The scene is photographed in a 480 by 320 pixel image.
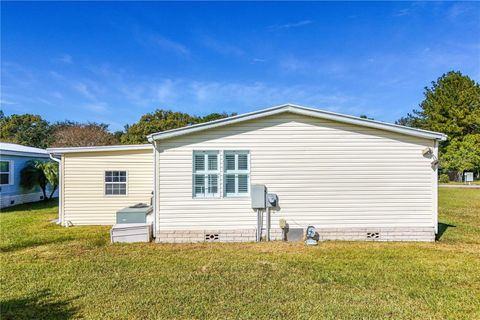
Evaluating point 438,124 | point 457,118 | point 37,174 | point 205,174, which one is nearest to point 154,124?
point 37,174

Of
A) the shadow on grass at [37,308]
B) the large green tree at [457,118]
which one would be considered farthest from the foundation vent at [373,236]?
the large green tree at [457,118]

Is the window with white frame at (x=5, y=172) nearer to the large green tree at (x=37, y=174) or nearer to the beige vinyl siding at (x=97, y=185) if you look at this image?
the large green tree at (x=37, y=174)

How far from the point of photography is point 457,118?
33.1m

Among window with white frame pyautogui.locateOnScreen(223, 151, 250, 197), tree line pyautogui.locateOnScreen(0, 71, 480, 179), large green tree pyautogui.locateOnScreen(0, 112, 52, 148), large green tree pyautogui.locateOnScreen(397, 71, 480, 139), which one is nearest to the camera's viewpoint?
window with white frame pyautogui.locateOnScreen(223, 151, 250, 197)

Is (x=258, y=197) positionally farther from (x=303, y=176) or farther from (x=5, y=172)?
(x=5, y=172)

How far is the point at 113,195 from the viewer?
9.77 metres

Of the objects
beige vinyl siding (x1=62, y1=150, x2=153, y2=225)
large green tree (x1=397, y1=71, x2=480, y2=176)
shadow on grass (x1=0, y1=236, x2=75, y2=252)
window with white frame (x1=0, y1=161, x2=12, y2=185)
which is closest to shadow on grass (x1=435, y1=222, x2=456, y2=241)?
beige vinyl siding (x1=62, y1=150, x2=153, y2=225)

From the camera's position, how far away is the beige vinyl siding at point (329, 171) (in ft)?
23.9

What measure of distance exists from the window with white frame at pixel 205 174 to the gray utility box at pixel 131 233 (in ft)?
5.10

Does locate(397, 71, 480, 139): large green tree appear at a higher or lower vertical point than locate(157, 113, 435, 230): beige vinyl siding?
higher

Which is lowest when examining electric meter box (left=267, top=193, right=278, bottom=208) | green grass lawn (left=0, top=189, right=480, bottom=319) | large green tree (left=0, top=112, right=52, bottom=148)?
green grass lawn (left=0, top=189, right=480, bottom=319)

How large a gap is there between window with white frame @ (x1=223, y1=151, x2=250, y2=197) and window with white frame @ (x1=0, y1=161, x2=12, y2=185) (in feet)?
38.8

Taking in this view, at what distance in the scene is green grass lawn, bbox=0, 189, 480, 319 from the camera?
3658mm

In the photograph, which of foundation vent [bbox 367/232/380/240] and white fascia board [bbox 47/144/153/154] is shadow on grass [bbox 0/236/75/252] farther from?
foundation vent [bbox 367/232/380/240]
